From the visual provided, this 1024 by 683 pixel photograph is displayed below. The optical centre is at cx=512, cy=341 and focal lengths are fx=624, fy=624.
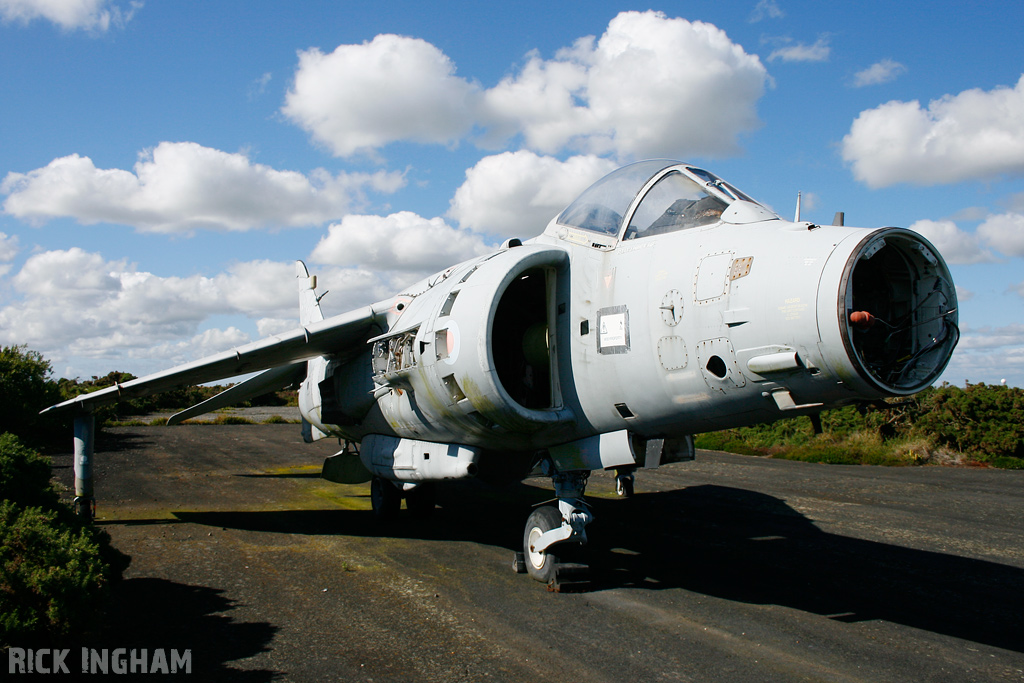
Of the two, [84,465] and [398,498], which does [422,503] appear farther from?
[84,465]

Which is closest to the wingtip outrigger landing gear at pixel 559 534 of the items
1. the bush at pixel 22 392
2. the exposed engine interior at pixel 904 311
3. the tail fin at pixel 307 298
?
the exposed engine interior at pixel 904 311

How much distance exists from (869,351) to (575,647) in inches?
124

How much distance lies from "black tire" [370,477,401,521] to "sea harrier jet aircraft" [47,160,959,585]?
794mm

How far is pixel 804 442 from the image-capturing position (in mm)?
19734

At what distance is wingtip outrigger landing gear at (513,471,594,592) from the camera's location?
6.23m

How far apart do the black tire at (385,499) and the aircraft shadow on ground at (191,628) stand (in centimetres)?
354

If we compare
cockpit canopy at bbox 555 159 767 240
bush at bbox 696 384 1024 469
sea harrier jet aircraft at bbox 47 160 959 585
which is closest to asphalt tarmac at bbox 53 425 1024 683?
sea harrier jet aircraft at bbox 47 160 959 585

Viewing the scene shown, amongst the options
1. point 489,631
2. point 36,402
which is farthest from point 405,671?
point 36,402

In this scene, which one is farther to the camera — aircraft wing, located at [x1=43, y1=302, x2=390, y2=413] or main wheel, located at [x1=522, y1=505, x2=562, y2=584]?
aircraft wing, located at [x1=43, y1=302, x2=390, y2=413]

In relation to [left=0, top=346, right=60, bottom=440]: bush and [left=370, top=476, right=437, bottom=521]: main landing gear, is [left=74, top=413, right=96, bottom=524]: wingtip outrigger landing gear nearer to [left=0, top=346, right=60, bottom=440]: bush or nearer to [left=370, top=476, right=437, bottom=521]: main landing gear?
[left=370, top=476, right=437, bottom=521]: main landing gear

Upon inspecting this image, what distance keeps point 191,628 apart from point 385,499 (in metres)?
4.51

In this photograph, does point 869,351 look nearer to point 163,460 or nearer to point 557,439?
point 557,439

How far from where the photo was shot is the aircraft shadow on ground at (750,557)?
5836mm

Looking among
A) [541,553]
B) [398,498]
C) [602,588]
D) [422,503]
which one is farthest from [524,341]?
[422,503]
